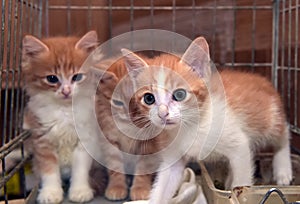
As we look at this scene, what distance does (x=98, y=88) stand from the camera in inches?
57.4

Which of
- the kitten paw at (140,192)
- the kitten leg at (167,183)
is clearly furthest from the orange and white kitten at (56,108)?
the kitten leg at (167,183)

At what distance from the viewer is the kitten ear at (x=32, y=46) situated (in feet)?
4.80

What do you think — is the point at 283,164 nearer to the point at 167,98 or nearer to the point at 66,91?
the point at 167,98

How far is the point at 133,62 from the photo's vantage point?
1196 mm

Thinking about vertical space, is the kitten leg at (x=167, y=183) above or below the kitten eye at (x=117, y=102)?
below

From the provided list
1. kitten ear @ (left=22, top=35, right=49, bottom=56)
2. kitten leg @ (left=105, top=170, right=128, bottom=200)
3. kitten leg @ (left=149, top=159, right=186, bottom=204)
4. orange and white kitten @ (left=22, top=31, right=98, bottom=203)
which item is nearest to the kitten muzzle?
orange and white kitten @ (left=22, top=31, right=98, bottom=203)

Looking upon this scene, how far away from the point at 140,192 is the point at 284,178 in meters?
0.43

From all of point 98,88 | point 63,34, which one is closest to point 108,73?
point 98,88

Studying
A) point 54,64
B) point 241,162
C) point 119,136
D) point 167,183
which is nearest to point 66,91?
point 54,64

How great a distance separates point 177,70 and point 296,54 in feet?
1.93

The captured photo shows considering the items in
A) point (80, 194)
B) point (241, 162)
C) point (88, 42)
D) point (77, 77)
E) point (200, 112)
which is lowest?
point (80, 194)

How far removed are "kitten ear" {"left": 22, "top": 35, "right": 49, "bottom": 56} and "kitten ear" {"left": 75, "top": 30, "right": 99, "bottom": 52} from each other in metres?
0.11

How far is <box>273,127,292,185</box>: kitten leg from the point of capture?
4.62 feet

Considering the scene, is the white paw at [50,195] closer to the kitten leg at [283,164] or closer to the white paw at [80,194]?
the white paw at [80,194]
